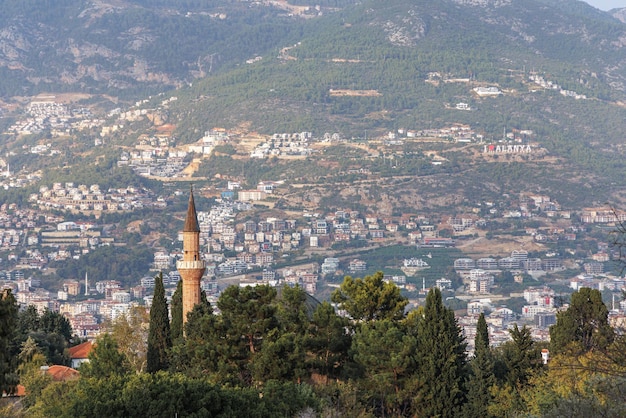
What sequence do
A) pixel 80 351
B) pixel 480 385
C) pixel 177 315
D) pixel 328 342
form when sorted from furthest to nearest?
1. pixel 80 351
2. pixel 177 315
3. pixel 328 342
4. pixel 480 385

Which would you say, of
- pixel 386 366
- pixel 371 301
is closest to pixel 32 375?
pixel 371 301

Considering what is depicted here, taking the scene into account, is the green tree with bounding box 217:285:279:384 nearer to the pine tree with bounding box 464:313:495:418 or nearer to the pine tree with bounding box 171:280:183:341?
the pine tree with bounding box 171:280:183:341

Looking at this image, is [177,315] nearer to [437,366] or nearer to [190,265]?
[190,265]

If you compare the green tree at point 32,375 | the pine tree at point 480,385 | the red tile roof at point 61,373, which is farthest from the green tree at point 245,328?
the red tile roof at point 61,373

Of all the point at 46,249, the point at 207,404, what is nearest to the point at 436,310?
the point at 207,404

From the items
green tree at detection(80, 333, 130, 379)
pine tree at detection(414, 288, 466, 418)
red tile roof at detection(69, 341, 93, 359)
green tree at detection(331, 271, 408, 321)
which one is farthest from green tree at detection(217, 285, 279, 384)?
red tile roof at detection(69, 341, 93, 359)

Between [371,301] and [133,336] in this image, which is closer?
[371,301]
